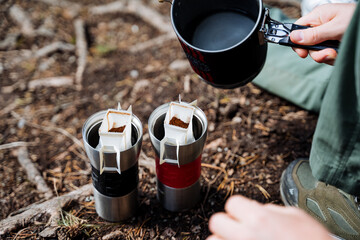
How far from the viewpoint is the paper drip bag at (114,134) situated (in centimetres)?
150

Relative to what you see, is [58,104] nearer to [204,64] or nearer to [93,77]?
[93,77]

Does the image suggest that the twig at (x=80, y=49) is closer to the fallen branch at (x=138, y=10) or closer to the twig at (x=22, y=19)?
the fallen branch at (x=138, y=10)

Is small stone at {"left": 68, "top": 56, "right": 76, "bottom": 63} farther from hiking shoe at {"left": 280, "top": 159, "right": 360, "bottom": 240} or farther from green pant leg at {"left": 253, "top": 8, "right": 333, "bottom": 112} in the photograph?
hiking shoe at {"left": 280, "top": 159, "right": 360, "bottom": 240}

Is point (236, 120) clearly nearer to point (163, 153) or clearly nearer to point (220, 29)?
point (220, 29)

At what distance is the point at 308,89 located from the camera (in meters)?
2.31

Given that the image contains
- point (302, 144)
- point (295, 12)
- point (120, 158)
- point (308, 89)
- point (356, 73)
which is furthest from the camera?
point (295, 12)

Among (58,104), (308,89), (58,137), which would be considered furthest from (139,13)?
(308,89)

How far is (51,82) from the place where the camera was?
2.87 metres

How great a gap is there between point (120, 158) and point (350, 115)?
89cm

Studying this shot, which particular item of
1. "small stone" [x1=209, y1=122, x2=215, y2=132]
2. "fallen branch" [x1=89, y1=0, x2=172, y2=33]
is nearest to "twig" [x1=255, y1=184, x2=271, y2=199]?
"small stone" [x1=209, y1=122, x2=215, y2=132]

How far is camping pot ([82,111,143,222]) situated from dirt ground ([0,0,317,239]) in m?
0.10

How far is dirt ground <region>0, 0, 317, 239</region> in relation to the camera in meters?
1.88

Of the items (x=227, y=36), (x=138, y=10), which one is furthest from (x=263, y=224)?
(x=138, y=10)

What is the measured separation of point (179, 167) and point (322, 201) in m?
0.72
